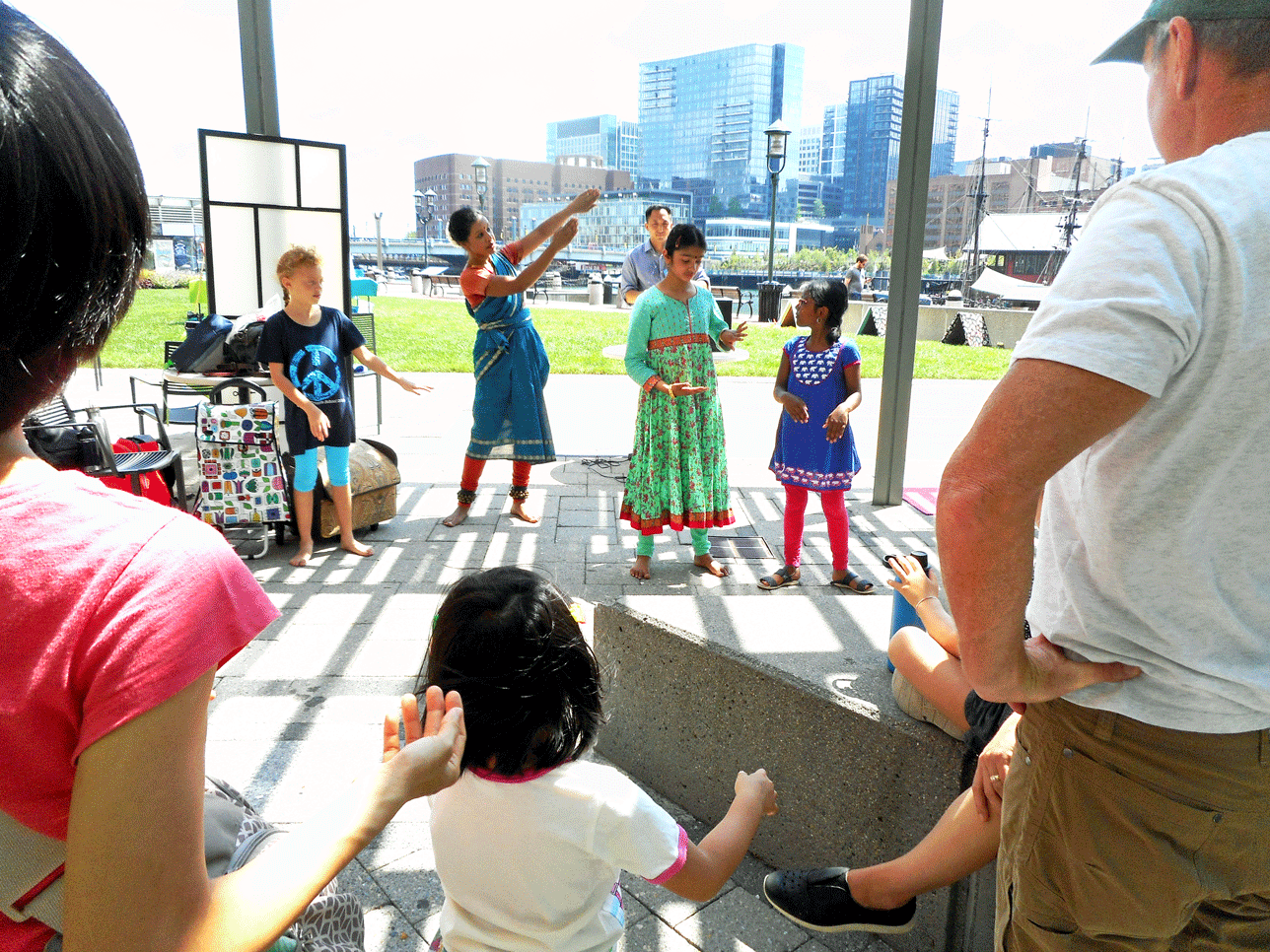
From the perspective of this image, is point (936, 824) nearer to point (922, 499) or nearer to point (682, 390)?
point (682, 390)

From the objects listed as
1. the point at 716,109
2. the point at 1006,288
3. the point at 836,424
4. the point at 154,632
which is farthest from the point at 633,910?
the point at 716,109

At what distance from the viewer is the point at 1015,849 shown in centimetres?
119

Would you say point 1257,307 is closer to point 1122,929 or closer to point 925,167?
point 1122,929

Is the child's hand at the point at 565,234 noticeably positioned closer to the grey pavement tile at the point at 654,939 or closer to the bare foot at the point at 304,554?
the bare foot at the point at 304,554

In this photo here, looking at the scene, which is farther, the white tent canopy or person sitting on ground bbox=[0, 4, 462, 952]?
the white tent canopy

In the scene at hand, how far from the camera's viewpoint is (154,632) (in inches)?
23.7

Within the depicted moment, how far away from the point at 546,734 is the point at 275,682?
2.41 m

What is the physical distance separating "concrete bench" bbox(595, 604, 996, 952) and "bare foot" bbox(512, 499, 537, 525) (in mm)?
2784

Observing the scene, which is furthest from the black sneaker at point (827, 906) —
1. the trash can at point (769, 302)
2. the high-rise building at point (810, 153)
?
the high-rise building at point (810, 153)

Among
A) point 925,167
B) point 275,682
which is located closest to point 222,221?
point 275,682

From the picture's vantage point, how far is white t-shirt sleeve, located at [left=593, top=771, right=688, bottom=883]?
1386 mm

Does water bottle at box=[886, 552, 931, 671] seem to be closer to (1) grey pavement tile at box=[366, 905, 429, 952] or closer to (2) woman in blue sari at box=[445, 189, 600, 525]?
(1) grey pavement tile at box=[366, 905, 429, 952]

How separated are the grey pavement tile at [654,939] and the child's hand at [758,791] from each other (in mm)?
539

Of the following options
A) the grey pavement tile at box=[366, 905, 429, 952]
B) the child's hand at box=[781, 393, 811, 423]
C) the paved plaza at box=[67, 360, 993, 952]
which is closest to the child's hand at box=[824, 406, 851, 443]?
the child's hand at box=[781, 393, 811, 423]
